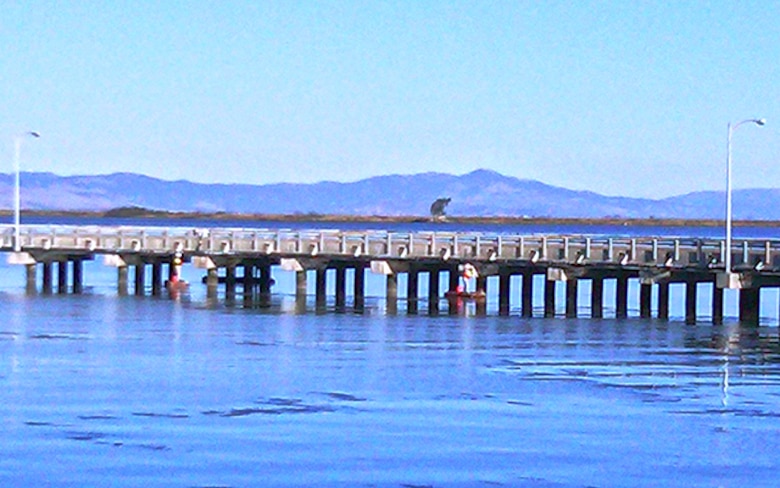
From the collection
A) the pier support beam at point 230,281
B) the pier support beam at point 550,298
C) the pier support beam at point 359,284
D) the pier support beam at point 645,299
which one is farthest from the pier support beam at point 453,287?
the pier support beam at point 230,281

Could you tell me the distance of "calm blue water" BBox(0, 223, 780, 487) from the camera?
22.9 meters

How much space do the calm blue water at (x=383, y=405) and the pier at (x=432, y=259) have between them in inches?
190

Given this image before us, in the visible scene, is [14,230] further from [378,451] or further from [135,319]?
[378,451]

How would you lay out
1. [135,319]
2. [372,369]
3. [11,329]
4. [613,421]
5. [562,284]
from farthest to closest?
[562,284], [135,319], [11,329], [372,369], [613,421]

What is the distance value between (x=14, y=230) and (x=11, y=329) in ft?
83.4

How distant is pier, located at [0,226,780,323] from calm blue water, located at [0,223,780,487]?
484 cm

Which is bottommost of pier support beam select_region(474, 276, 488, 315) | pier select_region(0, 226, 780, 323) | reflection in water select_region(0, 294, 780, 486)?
reflection in water select_region(0, 294, 780, 486)

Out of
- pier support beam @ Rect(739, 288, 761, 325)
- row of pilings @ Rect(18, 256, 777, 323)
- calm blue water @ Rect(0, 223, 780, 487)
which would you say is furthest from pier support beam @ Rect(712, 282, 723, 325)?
calm blue water @ Rect(0, 223, 780, 487)

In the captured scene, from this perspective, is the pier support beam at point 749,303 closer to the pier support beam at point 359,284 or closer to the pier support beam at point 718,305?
the pier support beam at point 718,305

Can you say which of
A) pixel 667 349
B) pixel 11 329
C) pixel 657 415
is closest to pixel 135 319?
pixel 11 329

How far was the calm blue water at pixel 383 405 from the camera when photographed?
2291 cm

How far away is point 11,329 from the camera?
4681 centimetres

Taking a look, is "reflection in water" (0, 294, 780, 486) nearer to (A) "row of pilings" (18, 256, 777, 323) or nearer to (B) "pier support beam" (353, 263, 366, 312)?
(A) "row of pilings" (18, 256, 777, 323)

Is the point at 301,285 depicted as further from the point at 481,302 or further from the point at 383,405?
the point at 383,405
